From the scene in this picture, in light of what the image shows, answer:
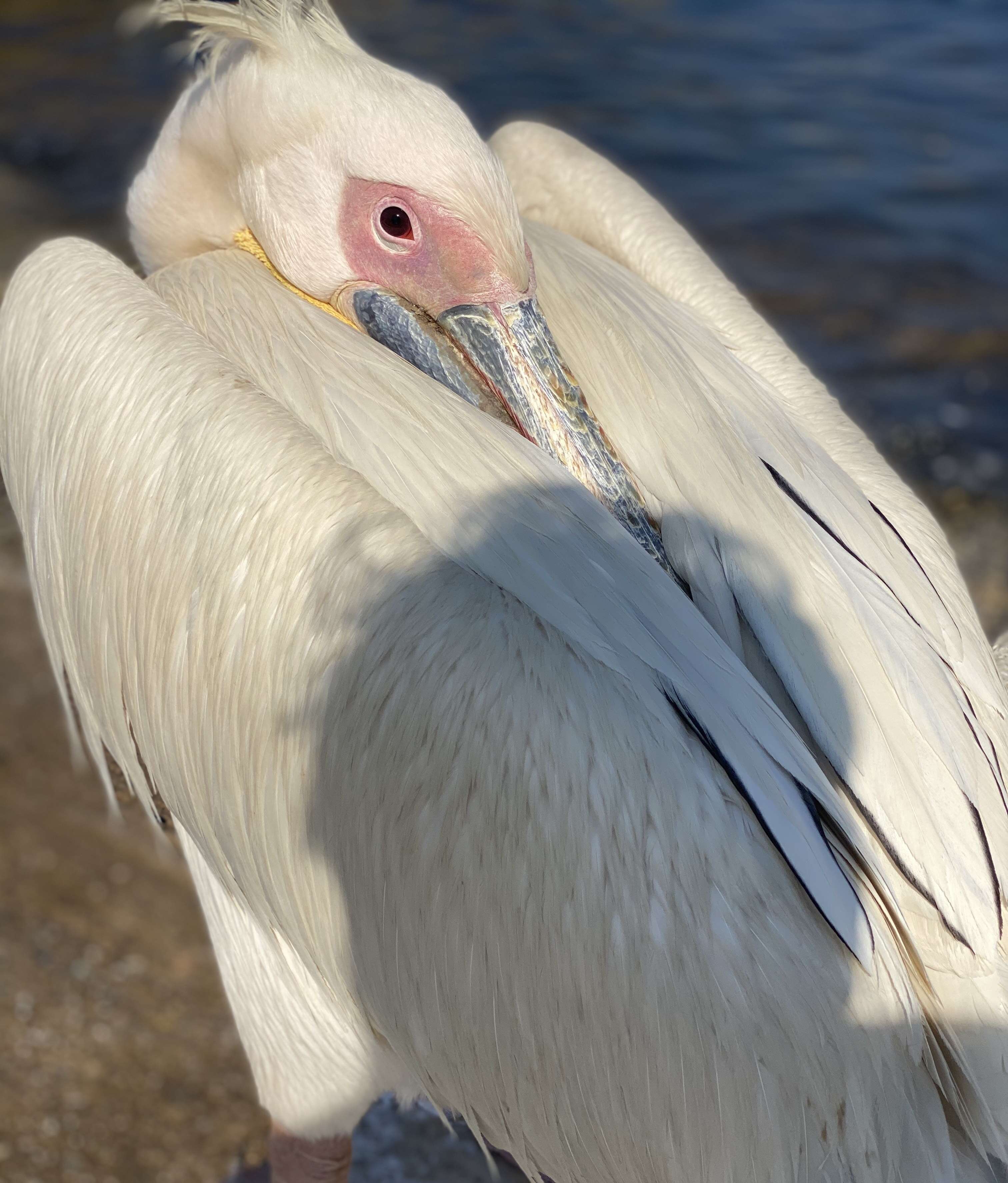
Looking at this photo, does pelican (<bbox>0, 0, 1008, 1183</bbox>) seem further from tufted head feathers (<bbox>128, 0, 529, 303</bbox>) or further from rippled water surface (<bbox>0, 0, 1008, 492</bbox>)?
rippled water surface (<bbox>0, 0, 1008, 492</bbox>)

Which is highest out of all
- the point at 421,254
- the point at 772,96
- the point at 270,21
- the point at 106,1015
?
the point at 270,21

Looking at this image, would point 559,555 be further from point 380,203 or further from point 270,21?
point 270,21

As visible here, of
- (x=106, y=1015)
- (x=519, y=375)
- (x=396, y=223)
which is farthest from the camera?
(x=106, y=1015)

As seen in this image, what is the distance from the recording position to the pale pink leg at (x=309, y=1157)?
1.75 meters

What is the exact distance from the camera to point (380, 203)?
1.61 meters

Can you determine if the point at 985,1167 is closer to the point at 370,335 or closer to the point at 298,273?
the point at 370,335

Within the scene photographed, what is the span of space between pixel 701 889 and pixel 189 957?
88.2 inches

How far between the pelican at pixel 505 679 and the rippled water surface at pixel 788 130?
387 centimetres

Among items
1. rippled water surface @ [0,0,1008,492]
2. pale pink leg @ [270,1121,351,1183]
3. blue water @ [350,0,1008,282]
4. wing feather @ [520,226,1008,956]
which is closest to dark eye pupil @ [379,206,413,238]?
wing feather @ [520,226,1008,956]

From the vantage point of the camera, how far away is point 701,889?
3.44ft

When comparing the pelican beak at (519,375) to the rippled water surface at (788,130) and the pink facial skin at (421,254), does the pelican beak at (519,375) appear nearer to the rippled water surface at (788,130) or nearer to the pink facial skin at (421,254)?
the pink facial skin at (421,254)

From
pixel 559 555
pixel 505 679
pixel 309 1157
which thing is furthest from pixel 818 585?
pixel 309 1157

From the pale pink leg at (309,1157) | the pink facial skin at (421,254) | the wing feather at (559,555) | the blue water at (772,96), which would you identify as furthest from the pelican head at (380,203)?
the blue water at (772,96)

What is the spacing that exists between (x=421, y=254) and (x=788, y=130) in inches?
255
